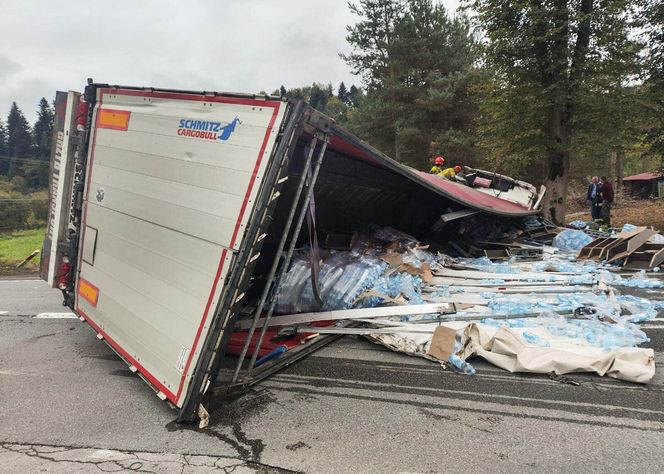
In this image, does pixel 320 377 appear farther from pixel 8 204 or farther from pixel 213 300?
pixel 8 204

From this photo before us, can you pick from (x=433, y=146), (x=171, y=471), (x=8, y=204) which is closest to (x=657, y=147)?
(x=433, y=146)

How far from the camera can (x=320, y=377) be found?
3381mm

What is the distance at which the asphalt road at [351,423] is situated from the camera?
227 centimetres

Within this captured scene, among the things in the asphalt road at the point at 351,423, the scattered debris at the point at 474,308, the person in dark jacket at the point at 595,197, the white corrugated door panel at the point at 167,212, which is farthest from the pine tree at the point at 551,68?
the white corrugated door panel at the point at 167,212

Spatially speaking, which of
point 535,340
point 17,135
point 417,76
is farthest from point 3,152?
point 535,340

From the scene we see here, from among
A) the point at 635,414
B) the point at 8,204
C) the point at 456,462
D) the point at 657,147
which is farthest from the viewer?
the point at 8,204

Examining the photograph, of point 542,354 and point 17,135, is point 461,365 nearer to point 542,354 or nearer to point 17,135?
point 542,354

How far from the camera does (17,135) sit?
6844 centimetres

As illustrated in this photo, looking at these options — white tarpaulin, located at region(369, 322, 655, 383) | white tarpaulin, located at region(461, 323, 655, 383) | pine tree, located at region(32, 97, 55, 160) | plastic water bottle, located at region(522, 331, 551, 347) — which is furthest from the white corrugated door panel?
pine tree, located at region(32, 97, 55, 160)

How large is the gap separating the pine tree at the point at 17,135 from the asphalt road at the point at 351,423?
270ft

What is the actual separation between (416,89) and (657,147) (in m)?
12.5

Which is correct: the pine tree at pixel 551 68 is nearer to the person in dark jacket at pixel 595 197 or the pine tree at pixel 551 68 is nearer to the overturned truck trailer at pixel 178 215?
the person in dark jacket at pixel 595 197

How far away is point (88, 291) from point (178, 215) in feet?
5.37

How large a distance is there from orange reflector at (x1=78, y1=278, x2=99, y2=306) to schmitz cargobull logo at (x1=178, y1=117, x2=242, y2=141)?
71.8 inches
